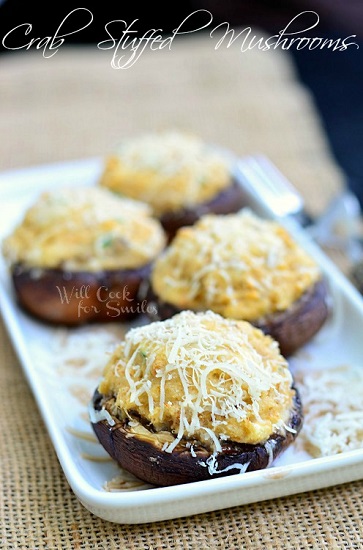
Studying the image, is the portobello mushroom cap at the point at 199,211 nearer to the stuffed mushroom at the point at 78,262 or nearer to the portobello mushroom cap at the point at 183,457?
the stuffed mushroom at the point at 78,262

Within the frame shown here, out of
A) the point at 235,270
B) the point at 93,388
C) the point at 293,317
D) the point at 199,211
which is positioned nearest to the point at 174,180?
the point at 199,211

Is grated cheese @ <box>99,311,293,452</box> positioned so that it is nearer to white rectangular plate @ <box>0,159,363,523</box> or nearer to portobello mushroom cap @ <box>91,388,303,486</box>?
Answer: portobello mushroom cap @ <box>91,388,303,486</box>

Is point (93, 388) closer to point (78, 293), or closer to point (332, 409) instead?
point (78, 293)

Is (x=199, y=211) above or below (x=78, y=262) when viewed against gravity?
below

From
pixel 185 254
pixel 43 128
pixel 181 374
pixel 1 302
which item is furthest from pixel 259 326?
pixel 43 128

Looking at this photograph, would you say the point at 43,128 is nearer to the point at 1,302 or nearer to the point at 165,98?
the point at 165,98

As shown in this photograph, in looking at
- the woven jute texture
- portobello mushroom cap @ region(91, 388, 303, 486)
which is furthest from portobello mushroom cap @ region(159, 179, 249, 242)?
portobello mushroom cap @ region(91, 388, 303, 486)
